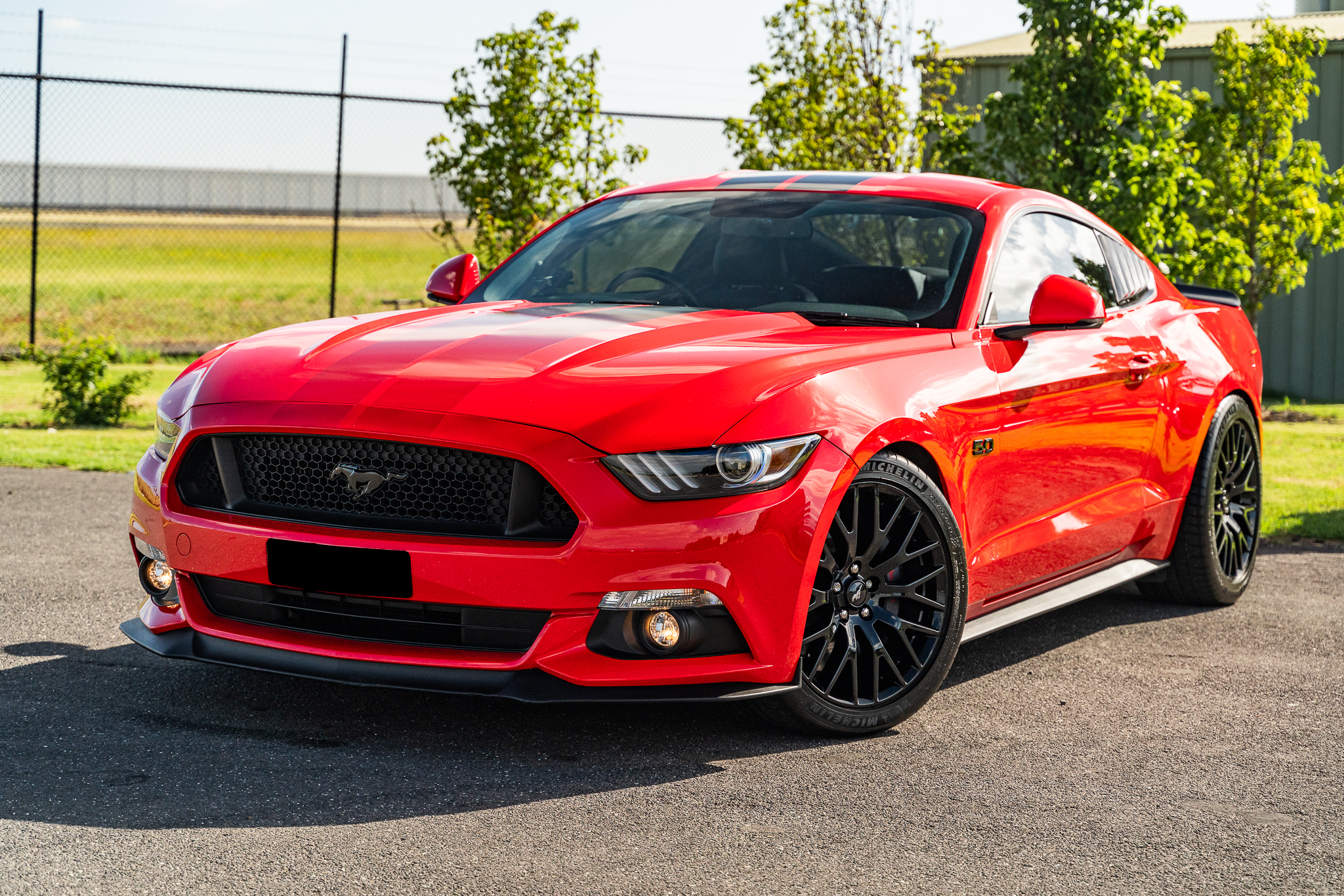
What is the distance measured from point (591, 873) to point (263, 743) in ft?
3.78

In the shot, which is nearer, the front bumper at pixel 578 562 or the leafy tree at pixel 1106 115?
the front bumper at pixel 578 562

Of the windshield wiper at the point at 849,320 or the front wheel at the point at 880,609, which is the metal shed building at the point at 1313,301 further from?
the front wheel at the point at 880,609

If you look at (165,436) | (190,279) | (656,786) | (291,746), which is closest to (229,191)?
(190,279)

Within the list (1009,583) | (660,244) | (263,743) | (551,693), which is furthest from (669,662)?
(660,244)

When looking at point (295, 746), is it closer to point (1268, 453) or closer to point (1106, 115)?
point (1106, 115)

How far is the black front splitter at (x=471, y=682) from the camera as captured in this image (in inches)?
138

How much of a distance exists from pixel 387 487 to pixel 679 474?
0.73 m

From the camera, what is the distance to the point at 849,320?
4.46 metres

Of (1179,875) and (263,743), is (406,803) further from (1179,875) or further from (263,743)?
(1179,875)

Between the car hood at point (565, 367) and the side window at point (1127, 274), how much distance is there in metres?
1.47

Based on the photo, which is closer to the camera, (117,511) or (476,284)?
(476,284)

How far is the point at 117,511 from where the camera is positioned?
7.00 metres

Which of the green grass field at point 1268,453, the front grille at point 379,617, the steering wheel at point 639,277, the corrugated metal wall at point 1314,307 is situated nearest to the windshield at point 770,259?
the steering wheel at point 639,277

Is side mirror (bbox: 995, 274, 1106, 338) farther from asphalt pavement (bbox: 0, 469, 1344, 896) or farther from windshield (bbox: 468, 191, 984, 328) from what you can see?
asphalt pavement (bbox: 0, 469, 1344, 896)
